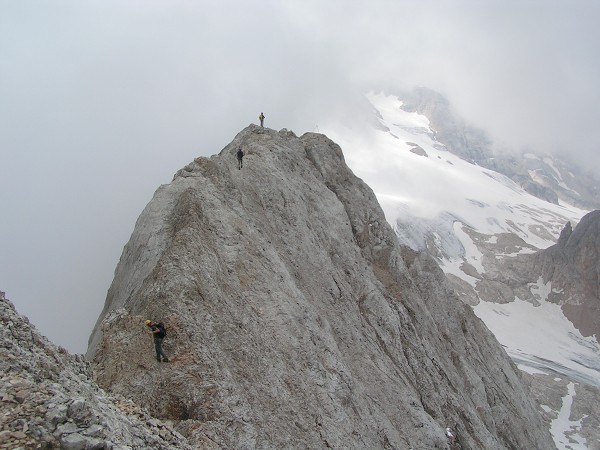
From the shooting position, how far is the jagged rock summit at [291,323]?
20203 millimetres

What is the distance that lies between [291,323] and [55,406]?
15.9 m

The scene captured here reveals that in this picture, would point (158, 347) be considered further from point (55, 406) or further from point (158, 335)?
point (55, 406)

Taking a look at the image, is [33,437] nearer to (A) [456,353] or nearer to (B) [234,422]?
(B) [234,422]

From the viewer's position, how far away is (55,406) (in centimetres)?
1123

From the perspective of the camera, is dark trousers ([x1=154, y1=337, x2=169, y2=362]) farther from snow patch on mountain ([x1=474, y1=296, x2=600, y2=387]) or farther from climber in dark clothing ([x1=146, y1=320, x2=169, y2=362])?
snow patch on mountain ([x1=474, y1=296, x2=600, y2=387])

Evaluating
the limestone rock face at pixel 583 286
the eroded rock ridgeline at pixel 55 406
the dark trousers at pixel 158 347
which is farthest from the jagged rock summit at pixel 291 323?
the limestone rock face at pixel 583 286

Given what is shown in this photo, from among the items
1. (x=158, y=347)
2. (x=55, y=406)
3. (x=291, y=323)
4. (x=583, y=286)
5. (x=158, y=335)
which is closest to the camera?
(x=55, y=406)

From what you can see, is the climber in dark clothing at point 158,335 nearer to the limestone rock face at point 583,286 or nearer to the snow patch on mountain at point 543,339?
the snow patch on mountain at point 543,339

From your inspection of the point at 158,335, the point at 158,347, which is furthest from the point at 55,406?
the point at 158,347

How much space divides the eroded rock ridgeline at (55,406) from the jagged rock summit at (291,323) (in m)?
2.92

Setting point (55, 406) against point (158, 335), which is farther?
point (158, 335)

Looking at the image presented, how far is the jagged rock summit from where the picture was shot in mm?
20203

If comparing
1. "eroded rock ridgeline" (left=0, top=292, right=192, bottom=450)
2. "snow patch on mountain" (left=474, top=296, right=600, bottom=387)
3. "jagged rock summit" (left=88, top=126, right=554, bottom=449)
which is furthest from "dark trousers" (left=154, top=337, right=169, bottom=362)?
"snow patch on mountain" (left=474, top=296, right=600, bottom=387)

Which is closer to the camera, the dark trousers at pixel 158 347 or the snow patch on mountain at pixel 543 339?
the dark trousers at pixel 158 347
